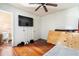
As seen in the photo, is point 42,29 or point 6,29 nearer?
point 6,29

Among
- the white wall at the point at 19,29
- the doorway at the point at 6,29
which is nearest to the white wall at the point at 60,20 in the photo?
the white wall at the point at 19,29

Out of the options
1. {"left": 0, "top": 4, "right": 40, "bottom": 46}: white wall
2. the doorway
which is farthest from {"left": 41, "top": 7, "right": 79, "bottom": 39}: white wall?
the doorway

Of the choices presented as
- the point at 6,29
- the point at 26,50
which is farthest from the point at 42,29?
the point at 6,29

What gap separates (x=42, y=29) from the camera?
5.85ft

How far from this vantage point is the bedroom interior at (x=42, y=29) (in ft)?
5.35

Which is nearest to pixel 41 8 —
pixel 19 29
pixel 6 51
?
pixel 19 29

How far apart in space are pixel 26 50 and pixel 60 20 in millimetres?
744

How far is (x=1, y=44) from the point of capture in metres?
1.65

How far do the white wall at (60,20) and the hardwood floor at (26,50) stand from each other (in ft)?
0.62

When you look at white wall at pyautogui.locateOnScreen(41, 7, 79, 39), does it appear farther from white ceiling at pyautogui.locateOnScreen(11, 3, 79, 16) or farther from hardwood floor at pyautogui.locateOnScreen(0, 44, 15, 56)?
hardwood floor at pyautogui.locateOnScreen(0, 44, 15, 56)

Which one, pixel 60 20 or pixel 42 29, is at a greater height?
pixel 60 20

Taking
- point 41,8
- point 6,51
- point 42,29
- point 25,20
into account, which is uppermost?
point 41,8

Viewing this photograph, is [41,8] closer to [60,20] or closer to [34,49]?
[60,20]

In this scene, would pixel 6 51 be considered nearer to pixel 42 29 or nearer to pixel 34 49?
pixel 34 49
